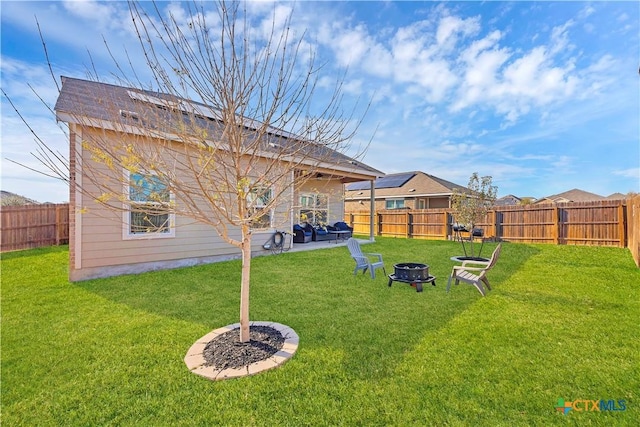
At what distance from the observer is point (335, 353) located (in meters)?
3.17

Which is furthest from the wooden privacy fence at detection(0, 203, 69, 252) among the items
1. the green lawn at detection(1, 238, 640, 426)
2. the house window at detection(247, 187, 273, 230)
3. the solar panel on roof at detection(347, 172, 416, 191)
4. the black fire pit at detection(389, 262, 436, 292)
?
the solar panel on roof at detection(347, 172, 416, 191)

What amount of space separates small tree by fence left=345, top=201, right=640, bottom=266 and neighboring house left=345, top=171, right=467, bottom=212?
20.1 ft

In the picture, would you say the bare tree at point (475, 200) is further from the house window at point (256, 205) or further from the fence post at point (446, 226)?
the house window at point (256, 205)

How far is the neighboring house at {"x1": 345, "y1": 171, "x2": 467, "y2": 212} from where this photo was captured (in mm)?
22156

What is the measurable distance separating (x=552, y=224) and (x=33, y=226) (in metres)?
21.6

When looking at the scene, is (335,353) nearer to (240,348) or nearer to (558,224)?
(240,348)

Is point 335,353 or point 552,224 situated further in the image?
point 552,224

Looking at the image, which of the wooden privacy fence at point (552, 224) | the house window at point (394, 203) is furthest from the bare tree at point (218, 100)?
the house window at point (394, 203)

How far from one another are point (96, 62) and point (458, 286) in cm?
727

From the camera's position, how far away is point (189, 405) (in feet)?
7.65

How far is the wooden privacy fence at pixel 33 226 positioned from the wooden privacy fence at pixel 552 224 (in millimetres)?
17711

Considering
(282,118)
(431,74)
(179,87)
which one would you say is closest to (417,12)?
(431,74)

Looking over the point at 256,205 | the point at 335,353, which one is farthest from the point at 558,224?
the point at 256,205

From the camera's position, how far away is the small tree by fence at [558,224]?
10.3 meters
